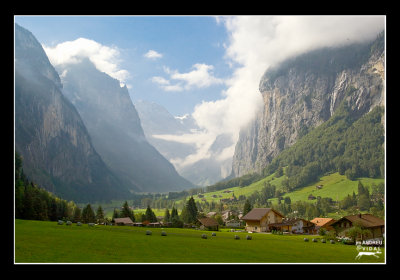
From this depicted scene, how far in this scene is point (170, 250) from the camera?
33469 millimetres

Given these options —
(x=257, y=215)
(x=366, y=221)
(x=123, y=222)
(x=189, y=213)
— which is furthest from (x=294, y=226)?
(x=123, y=222)

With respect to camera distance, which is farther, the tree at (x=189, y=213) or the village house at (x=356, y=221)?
the tree at (x=189, y=213)

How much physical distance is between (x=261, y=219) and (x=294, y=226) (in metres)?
13.4

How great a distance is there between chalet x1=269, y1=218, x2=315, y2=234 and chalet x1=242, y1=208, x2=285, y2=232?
1.71 metres

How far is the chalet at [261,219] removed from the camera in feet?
291

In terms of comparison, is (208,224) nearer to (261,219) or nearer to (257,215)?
(257,215)

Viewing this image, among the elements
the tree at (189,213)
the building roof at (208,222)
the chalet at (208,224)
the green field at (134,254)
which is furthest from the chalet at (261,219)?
the green field at (134,254)

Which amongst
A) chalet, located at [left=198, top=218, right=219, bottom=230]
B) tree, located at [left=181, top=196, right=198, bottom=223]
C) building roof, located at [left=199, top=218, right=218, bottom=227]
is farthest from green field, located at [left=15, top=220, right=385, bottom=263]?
tree, located at [left=181, top=196, right=198, bottom=223]

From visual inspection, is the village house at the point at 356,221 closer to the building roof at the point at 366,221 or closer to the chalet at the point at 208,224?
the building roof at the point at 366,221

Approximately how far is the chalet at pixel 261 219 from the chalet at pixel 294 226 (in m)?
1.71
